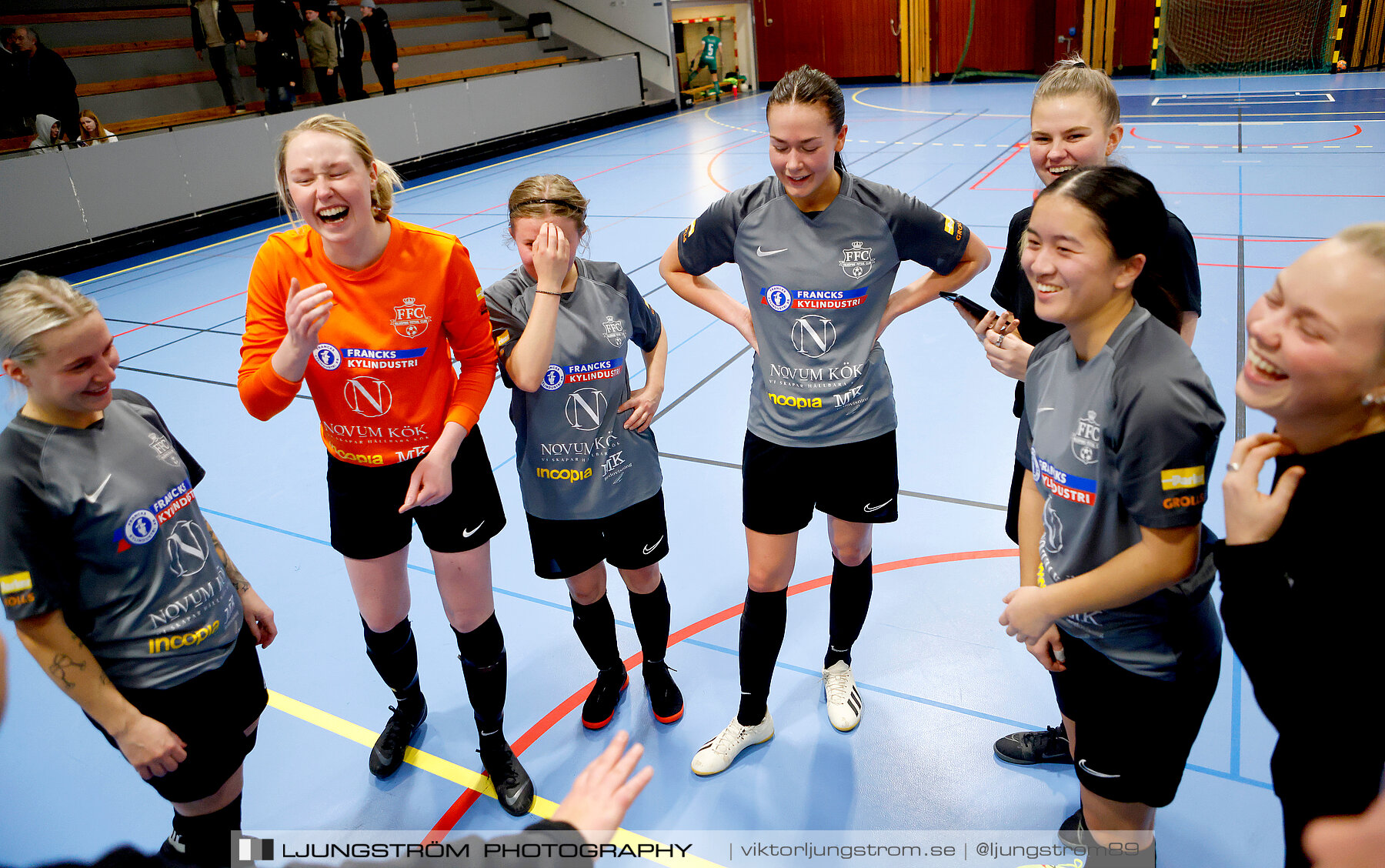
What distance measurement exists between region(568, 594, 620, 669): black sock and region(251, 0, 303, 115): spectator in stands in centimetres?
1217

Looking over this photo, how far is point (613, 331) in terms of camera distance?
102 inches

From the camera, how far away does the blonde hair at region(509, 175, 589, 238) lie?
2.39 meters

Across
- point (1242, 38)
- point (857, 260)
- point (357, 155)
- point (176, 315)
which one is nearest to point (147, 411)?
point (357, 155)

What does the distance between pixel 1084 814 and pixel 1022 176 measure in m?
10.0

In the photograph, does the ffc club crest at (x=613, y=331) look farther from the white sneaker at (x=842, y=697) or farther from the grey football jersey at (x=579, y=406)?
the white sneaker at (x=842, y=697)

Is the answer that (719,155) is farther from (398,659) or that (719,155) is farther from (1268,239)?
(398,659)

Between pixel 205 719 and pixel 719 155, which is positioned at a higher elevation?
pixel 205 719

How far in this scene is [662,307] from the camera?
718 centimetres

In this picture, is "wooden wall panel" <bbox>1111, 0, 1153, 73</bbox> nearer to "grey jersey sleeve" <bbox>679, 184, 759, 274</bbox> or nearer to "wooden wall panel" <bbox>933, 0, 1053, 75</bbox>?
"wooden wall panel" <bbox>933, 0, 1053, 75</bbox>

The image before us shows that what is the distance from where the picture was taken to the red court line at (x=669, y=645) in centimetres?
264

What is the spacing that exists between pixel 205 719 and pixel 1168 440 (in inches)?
85.1

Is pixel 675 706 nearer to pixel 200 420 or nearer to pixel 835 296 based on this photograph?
pixel 835 296

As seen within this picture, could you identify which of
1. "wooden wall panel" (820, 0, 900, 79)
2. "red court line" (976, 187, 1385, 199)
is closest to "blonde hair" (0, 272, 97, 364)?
"red court line" (976, 187, 1385, 199)

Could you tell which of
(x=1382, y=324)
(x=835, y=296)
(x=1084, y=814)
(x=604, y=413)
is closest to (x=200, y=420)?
(x=604, y=413)
